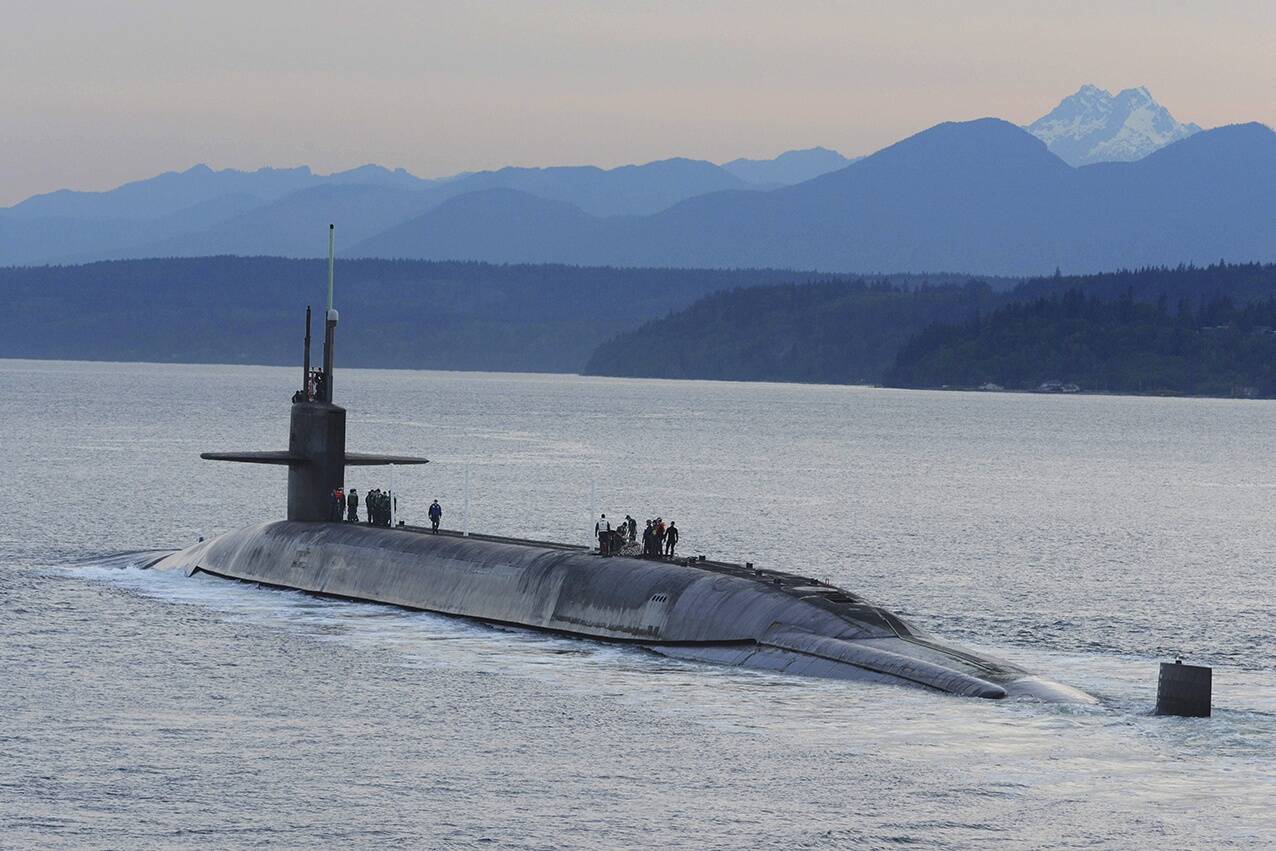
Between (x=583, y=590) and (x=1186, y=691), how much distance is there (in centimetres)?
1473

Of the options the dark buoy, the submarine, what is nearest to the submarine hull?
Answer: the submarine

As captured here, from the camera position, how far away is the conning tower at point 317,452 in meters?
55.5

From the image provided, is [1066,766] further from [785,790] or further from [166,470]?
[166,470]

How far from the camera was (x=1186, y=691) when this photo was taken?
38031 millimetres

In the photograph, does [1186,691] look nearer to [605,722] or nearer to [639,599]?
[605,722]

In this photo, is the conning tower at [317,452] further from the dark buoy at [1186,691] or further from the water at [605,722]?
the dark buoy at [1186,691]

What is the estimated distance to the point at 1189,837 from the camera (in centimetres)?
3048

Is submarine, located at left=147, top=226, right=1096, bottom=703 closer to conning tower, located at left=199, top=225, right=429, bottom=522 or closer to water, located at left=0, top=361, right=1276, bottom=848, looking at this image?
conning tower, located at left=199, top=225, right=429, bottom=522

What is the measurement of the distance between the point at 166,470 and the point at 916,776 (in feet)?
285

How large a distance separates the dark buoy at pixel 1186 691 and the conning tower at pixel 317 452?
78.0 feet

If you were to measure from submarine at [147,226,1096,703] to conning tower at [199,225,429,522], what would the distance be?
44mm

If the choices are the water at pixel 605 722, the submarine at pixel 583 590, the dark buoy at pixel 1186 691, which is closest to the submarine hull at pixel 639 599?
the submarine at pixel 583 590

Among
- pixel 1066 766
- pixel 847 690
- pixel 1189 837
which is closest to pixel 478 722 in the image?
pixel 847 690

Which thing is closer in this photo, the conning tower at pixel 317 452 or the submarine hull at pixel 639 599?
the submarine hull at pixel 639 599
